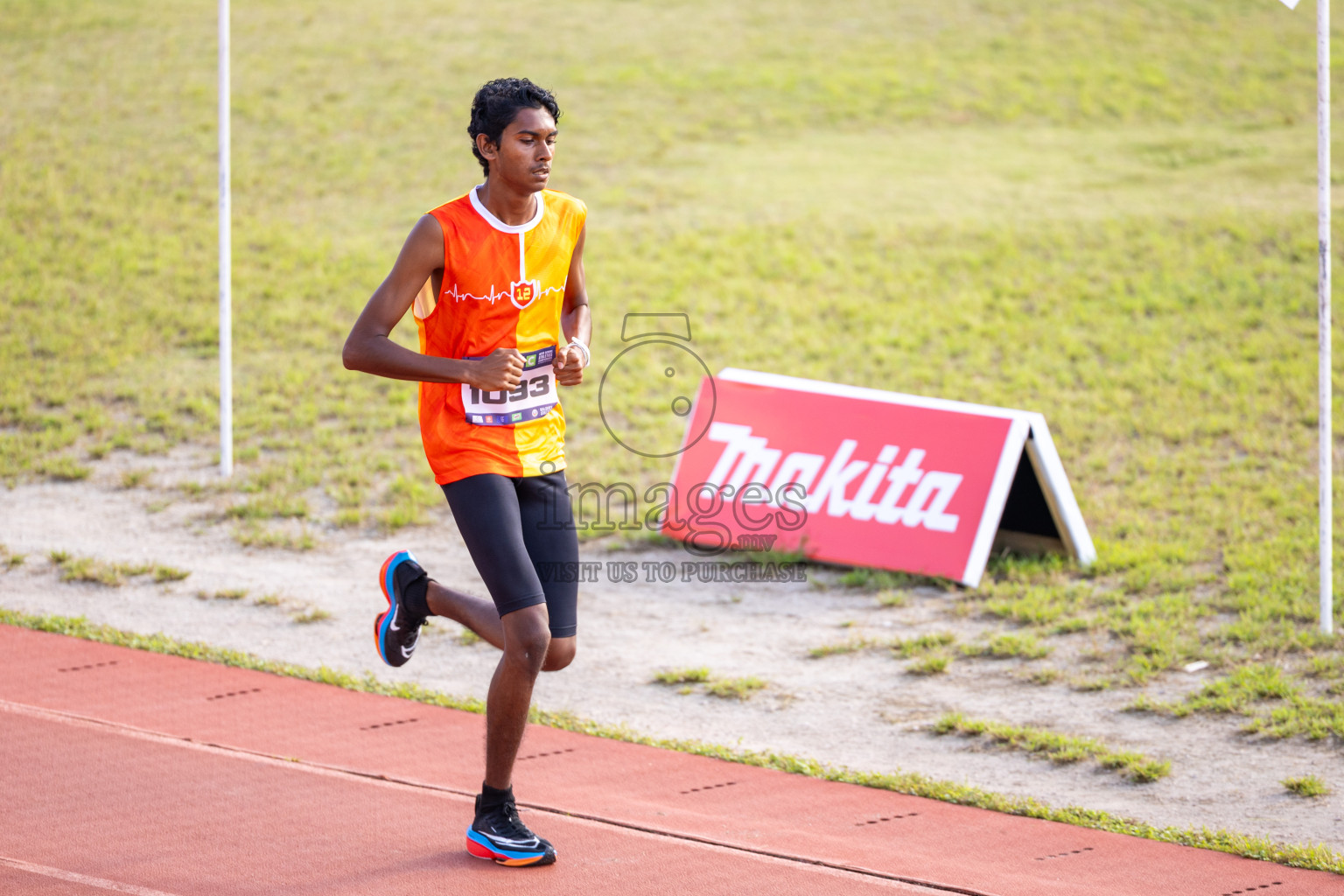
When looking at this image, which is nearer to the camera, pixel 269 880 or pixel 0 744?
pixel 269 880

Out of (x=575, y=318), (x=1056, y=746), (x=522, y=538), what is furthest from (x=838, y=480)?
(x=522, y=538)

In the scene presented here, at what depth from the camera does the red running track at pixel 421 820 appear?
4492 millimetres

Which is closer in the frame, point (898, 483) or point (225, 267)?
point (898, 483)

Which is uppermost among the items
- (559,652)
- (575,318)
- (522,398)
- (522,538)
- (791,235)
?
(791,235)

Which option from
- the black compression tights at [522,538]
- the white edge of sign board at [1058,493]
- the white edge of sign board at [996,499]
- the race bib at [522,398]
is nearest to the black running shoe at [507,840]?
the black compression tights at [522,538]

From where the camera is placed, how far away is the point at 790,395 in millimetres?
8914

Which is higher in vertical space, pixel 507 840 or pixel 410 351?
pixel 410 351

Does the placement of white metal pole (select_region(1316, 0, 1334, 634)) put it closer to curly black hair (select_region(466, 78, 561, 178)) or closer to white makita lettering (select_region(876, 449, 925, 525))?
white makita lettering (select_region(876, 449, 925, 525))

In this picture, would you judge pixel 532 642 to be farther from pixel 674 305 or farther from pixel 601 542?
pixel 674 305

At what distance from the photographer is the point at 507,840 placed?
4.51 meters

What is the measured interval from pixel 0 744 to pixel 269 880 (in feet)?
5.87

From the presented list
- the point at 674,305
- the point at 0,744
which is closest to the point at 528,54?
the point at 674,305

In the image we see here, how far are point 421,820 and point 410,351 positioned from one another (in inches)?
71.2

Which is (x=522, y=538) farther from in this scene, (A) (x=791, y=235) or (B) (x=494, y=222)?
(A) (x=791, y=235)
